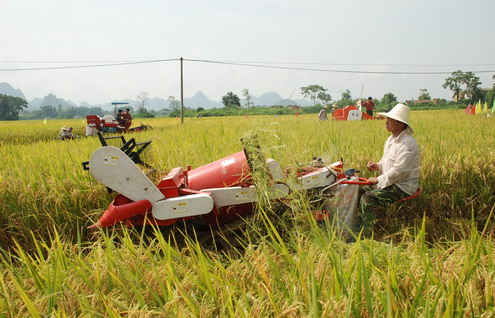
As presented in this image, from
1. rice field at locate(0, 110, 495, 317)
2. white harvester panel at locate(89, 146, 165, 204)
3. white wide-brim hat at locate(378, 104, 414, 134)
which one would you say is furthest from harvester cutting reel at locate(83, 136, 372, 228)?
white wide-brim hat at locate(378, 104, 414, 134)

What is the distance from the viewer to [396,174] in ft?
11.6

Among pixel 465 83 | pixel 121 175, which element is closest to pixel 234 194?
pixel 121 175

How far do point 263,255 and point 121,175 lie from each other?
5.22 ft

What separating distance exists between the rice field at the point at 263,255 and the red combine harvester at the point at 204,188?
22cm

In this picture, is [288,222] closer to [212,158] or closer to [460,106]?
[212,158]

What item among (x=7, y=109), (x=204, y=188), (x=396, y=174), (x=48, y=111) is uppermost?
(x=48, y=111)

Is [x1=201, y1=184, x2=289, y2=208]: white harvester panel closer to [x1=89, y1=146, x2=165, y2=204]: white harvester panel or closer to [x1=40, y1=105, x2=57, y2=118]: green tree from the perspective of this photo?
[x1=89, y1=146, x2=165, y2=204]: white harvester panel

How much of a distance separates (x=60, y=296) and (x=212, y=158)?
3.33 meters

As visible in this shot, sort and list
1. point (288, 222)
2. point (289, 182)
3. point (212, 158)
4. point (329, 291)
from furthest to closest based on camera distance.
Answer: point (212, 158), point (288, 222), point (289, 182), point (329, 291)

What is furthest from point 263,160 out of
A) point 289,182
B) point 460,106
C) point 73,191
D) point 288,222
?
point 460,106

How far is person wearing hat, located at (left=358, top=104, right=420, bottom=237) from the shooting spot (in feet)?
11.6

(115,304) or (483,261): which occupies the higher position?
(483,261)

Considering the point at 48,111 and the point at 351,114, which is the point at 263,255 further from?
the point at 48,111

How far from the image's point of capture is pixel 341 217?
354 centimetres
